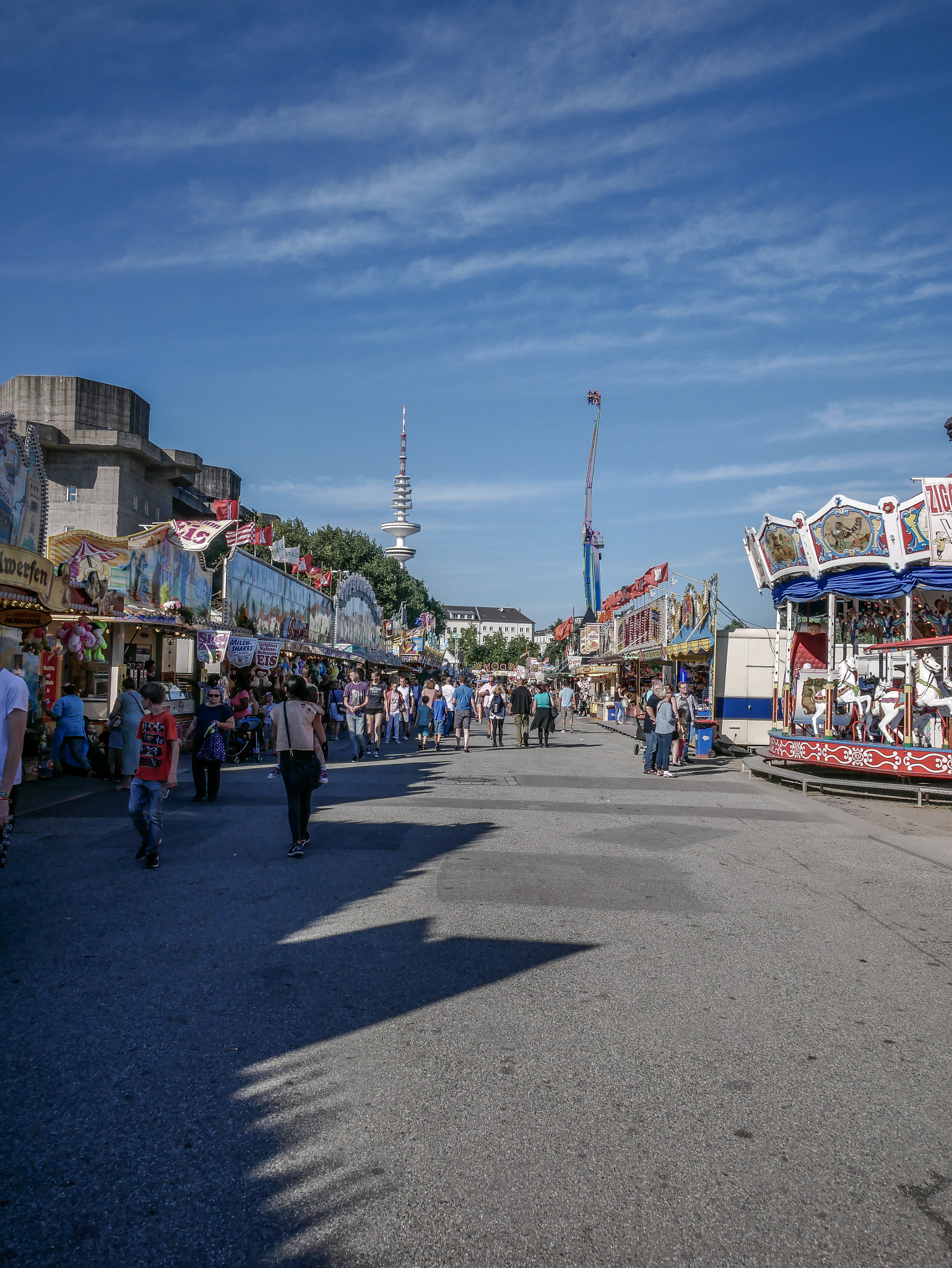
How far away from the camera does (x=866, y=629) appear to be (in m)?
A: 21.1

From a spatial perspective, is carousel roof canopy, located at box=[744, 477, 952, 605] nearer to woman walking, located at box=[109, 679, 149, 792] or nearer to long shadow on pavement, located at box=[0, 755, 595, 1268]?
long shadow on pavement, located at box=[0, 755, 595, 1268]

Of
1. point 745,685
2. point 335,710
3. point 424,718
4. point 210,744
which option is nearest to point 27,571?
point 210,744

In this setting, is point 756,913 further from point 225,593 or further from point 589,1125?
point 225,593

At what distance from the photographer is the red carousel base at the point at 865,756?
15.2 m

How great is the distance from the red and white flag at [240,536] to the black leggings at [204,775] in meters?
10.7

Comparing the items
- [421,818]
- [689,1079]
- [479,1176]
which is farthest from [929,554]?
[479,1176]

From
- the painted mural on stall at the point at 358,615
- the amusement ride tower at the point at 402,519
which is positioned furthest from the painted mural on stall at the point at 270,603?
the amusement ride tower at the point at 402,519

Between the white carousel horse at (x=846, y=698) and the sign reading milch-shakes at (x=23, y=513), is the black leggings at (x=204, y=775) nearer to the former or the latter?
the sign reading milch-shakes at (x=23, y=513)

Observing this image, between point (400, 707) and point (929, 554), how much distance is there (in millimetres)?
13590

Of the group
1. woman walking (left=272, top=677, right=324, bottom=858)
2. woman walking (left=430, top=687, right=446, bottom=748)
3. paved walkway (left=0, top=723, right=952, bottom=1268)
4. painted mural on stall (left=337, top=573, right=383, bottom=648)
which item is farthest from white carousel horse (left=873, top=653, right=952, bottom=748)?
painted mural on stall (left=337, top=573, right=383, bottom=648)

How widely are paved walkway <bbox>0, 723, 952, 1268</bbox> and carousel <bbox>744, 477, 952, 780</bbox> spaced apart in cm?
769

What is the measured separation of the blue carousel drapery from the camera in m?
17.4

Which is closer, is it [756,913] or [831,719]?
[756,913]

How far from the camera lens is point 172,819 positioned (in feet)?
36.4
